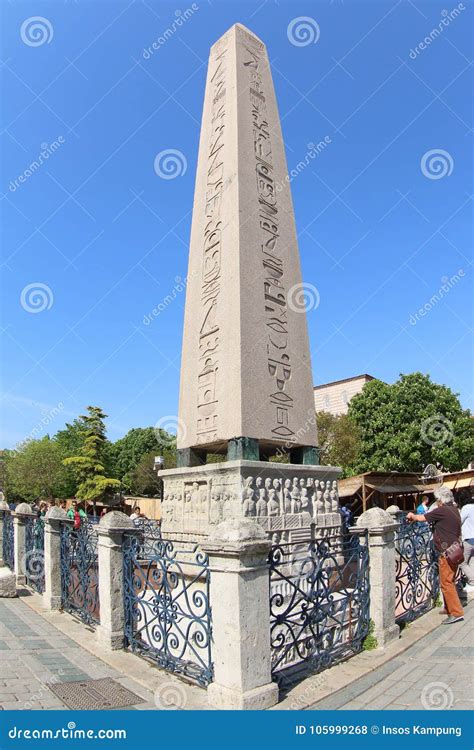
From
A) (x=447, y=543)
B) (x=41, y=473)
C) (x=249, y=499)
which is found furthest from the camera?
(x=41, y=473)

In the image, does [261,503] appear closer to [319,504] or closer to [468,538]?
[319,504]

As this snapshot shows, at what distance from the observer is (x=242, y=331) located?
24.1 ft

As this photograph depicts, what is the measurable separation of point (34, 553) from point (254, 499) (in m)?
5.11

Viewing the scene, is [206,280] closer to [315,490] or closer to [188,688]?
[315,490]

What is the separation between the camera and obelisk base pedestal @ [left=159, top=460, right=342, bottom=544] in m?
6.94

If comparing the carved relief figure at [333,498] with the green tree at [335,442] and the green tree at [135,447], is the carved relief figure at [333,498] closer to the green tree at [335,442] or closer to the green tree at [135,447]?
the green tree at [335,442]

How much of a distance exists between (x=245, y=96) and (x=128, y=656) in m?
8.31

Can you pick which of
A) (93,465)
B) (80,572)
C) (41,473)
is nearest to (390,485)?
(80,572)

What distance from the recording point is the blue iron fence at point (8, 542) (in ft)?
38.1

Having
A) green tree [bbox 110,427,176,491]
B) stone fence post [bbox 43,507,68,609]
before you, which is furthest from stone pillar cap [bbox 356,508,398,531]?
green tree [bbox 110,427,176,491]

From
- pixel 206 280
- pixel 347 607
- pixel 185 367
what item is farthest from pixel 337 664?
pixel 206 280

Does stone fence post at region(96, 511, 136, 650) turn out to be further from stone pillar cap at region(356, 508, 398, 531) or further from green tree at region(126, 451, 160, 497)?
green tree at region(126, 451, 160, 497)

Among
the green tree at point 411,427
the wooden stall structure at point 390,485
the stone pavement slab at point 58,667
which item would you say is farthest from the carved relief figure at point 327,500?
the green tree at point 411,427

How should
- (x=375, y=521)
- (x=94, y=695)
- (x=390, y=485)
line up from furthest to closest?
(x=390, y=485) → (x=375, y=521) → (x=94, y=695)
